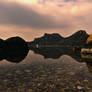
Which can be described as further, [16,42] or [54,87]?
[16,42]

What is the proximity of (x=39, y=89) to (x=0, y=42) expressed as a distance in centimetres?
5653

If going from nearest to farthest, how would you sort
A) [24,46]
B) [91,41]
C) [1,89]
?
1. [1,89]
2. [91,41]
3. [24,46]

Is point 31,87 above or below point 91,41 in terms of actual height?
below

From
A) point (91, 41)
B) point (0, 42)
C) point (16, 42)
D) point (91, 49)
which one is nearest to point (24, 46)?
point (16, 42)

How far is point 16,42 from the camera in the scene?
6994cm

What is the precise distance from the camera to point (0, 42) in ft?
194

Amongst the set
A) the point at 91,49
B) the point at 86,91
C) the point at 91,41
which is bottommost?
the point at 86,91

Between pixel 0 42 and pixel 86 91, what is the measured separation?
5839 cm

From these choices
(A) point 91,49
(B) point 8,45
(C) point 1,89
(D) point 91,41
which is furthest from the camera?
(B) point 8,45

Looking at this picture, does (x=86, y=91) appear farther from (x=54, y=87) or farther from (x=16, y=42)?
(x=16, y=42)

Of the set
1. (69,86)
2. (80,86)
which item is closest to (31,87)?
(69,86)

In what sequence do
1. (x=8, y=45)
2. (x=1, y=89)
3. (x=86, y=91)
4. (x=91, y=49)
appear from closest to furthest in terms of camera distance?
(x=86, y=91) → (x=1, y=89) → (x=91, y=49) → (x=8, y=45)

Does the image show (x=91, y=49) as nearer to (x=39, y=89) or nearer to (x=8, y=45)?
(x=39, y=89)

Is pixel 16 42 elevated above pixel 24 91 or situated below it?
above
